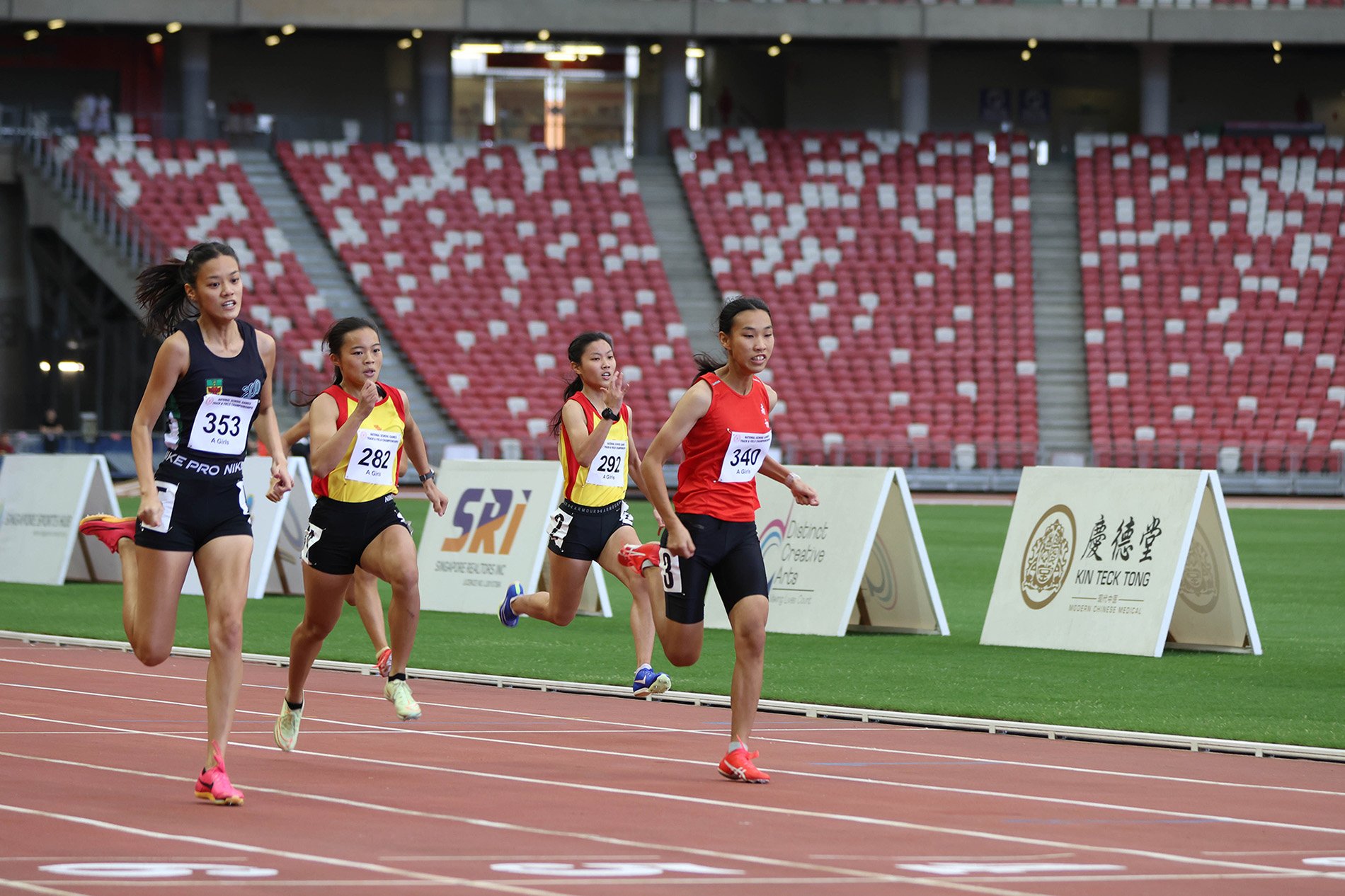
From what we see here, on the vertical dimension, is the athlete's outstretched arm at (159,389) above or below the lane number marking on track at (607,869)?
above

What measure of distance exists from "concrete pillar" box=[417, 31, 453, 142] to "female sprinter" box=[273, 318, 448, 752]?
37.6 m

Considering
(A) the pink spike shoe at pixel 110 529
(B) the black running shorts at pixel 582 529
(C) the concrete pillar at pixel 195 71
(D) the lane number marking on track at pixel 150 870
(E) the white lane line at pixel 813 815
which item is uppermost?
(C) the concrete pillar at pixel 195 71

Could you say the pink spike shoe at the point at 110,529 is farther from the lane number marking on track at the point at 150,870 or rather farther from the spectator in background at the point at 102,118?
the spectator in background at the point at 102,118

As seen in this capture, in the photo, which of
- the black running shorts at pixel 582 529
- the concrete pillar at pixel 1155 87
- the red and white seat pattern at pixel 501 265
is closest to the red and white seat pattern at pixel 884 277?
the red and white seat pattern at pixel 501 265

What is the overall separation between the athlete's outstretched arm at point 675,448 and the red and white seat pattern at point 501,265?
2931cm

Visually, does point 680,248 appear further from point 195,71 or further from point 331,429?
point 331,429

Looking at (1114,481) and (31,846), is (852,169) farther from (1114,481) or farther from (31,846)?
(31,846)

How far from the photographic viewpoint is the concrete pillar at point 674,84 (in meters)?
47.5

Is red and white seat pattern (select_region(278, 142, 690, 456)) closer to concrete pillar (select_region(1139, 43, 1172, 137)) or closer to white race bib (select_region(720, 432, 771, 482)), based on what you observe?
concrete pillar (select_region(1139, 43, 1172, 137))

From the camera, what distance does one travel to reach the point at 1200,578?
48.1 ft

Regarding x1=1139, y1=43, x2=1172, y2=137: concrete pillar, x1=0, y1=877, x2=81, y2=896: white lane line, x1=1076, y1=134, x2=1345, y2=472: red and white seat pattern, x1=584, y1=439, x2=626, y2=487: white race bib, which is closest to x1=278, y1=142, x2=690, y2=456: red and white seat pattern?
x1=1076, y1=134, x2=1345, y2=472: red and white seat pattern

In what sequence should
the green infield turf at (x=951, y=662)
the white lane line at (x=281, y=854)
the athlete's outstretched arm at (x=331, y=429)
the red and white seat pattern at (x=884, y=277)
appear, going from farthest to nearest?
the red and white seat pattern at (x=884, y=277) < the green infield turf at (x=951, y=662) < the athlete's outstretched arm at (x=331, y=429) < the white lane line at (x=281, y=854)

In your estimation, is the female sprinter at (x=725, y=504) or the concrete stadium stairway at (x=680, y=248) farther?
the concrete stadium stairway at (x=680, y=248)

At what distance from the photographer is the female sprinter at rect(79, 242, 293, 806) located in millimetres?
7805
